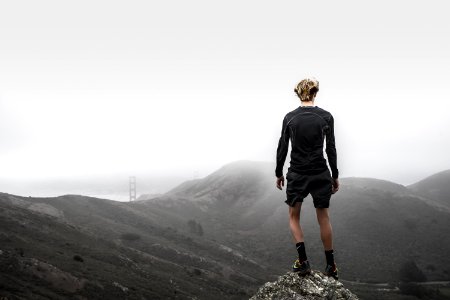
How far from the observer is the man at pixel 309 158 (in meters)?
6.61

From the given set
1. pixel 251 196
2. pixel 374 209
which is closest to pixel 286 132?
pixel 374 209

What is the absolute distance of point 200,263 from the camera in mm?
79375

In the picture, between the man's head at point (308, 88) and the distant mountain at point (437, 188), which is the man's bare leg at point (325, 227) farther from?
the distant mountain at point (437, 188)

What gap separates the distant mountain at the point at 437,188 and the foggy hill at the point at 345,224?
19.2 m

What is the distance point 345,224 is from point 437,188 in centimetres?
8135

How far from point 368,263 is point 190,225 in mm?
56570

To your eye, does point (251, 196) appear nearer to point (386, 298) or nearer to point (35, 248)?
point (386, 298)

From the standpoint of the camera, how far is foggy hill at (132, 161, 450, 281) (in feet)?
324

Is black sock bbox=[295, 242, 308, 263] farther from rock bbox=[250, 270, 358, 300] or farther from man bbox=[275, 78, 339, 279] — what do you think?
rock bbox=[250, 270, 358, 300]

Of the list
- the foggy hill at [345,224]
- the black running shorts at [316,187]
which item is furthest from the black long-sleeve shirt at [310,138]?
the foggy hill at [345,224]

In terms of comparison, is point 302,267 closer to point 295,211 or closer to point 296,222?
point 296,222

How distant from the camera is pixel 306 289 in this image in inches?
267

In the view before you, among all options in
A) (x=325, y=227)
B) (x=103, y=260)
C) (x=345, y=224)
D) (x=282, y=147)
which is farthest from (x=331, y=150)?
(x=345, y=224)

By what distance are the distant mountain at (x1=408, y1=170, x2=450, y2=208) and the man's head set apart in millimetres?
175103
